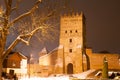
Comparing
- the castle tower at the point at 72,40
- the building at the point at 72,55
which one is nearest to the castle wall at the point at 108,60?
the building at the point at 72,55

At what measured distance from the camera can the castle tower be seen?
58.4 meters

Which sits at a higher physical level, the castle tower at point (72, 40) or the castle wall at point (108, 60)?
the castle tower at point (72, 40)

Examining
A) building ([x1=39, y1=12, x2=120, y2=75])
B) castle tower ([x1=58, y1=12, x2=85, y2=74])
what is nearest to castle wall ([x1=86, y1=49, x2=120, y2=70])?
building ([x1=39, y1=12, x2=120, y2=75])

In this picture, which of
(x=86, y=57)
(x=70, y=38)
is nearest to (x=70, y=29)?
(x=70, y=38)

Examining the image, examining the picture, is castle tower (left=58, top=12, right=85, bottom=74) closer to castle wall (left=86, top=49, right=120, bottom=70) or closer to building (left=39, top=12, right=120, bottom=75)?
building (left=39, top=12, right=120, bottom=75)

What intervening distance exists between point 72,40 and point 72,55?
10.6 ft

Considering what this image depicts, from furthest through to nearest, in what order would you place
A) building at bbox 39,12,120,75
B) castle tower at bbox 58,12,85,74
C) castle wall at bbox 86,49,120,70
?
castle tower at bbox 58,12,85,74 < building at bbox 39,12,120,75 < castle wall at bbox 86,49,120,70

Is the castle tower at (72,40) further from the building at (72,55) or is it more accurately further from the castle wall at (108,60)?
the castle wall at (108,60)

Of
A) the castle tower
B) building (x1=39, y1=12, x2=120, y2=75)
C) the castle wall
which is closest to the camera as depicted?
the castle wall

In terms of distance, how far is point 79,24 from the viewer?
60.7 m

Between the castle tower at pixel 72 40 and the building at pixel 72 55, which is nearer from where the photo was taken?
the building at pixel 72 55

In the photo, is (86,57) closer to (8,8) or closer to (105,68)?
(105,68)

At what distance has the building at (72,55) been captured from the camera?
55.6 meters

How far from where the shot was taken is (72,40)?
6012 centimetres
